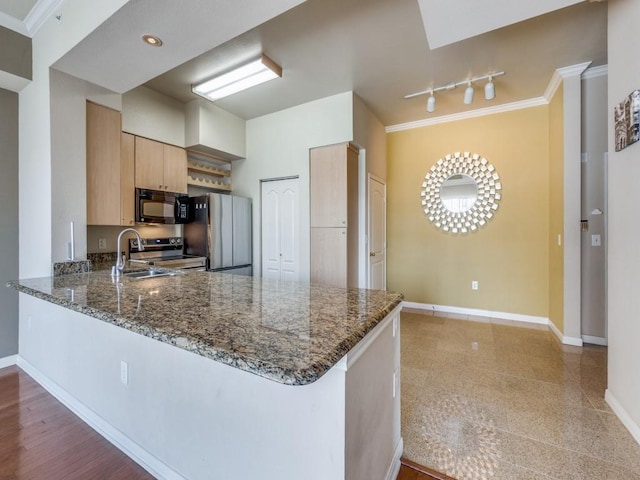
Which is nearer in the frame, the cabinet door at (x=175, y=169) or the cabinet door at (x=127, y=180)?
the cabinet door at (x=127, y=180)

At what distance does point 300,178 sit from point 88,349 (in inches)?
110

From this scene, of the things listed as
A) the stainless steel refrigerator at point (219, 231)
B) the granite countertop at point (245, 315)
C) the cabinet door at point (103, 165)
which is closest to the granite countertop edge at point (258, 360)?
the granite countertop at point (245, 315)

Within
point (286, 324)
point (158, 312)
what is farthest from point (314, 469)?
point (158, 312)

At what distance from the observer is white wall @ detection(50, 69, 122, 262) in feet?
7.68

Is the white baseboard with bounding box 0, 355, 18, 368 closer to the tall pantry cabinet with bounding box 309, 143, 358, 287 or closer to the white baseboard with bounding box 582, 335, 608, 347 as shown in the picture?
the tall pantry cabinet with bounding box 309, 143, 358, 287

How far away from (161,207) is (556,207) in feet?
15.3

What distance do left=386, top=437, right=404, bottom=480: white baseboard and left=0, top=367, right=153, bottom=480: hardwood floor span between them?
120 centimetres

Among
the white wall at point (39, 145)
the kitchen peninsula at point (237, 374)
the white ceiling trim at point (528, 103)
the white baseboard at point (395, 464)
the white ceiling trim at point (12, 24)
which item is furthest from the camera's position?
the white ceiling trim at point (528, 103)

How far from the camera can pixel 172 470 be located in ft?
4.46

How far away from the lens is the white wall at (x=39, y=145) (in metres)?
2.10

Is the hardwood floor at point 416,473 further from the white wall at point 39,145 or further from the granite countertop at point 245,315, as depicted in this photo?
the white wall at point 39,145

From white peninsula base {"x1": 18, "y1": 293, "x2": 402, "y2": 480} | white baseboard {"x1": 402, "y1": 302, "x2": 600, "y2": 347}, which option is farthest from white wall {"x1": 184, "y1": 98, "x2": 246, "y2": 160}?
white baseboard {"x1": 402, "y1": 302, "x2": 600, "y2": 347}

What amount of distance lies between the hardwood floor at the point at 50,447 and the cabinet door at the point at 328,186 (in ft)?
9.00

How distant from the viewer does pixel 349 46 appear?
2631mm
